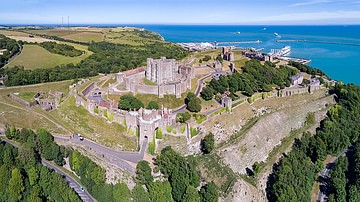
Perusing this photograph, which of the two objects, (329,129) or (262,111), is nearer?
(329,129)

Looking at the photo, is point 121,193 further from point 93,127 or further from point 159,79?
point 159,79

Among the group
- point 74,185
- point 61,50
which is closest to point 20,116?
point 74,185

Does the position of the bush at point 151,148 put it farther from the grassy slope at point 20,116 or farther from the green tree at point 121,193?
the grassy slope at point 20,116

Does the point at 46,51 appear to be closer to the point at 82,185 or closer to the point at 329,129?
the point at 82,185

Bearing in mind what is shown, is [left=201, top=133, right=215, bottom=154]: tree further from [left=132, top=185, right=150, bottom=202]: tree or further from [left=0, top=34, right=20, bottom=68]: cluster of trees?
[left=0, top=34, right=20, bottom=68]: cluster of trees

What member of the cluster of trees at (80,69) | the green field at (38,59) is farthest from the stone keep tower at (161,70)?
the green field at (38,59)

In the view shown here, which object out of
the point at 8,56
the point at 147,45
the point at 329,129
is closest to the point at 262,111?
the point at 329,129
